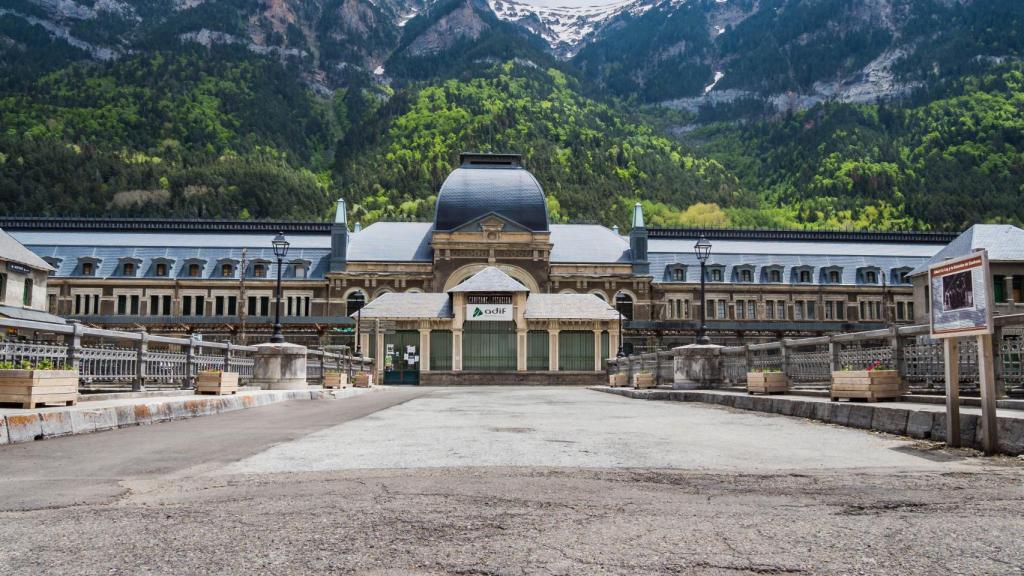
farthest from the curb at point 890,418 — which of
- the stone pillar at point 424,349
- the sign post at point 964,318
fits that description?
the stone pillar at point 424,349

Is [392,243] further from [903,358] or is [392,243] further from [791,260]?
[903,358]

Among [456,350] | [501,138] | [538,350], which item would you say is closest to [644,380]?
[538,350]

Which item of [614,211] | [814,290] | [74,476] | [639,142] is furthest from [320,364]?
[639,142]

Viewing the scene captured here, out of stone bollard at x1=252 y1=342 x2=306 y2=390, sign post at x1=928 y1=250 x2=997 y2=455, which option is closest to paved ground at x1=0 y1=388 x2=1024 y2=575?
sign post at x1=928 y1=250 x2=997 y2=455

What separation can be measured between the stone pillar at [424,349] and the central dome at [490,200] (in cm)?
1648

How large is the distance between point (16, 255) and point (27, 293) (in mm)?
2705

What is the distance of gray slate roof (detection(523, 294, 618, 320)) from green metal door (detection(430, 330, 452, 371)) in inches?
219

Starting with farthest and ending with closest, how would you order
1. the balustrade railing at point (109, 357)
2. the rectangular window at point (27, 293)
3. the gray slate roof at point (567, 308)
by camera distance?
1. the gray slate roof at point (567, 308)
2. the rectangular window at point (27, 293)
3. the balustrade railing at point (109, 357)

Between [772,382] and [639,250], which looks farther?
[639,250]

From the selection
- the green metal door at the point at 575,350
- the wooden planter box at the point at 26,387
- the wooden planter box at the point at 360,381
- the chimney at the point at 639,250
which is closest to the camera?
the wooden planter box at the point at 26,387

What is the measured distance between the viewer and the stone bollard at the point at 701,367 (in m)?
25.8

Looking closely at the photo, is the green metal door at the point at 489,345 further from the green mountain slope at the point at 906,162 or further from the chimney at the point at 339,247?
the green mountain slope at the point at 906,162

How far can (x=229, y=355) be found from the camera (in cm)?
2414

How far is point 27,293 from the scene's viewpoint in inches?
2062
